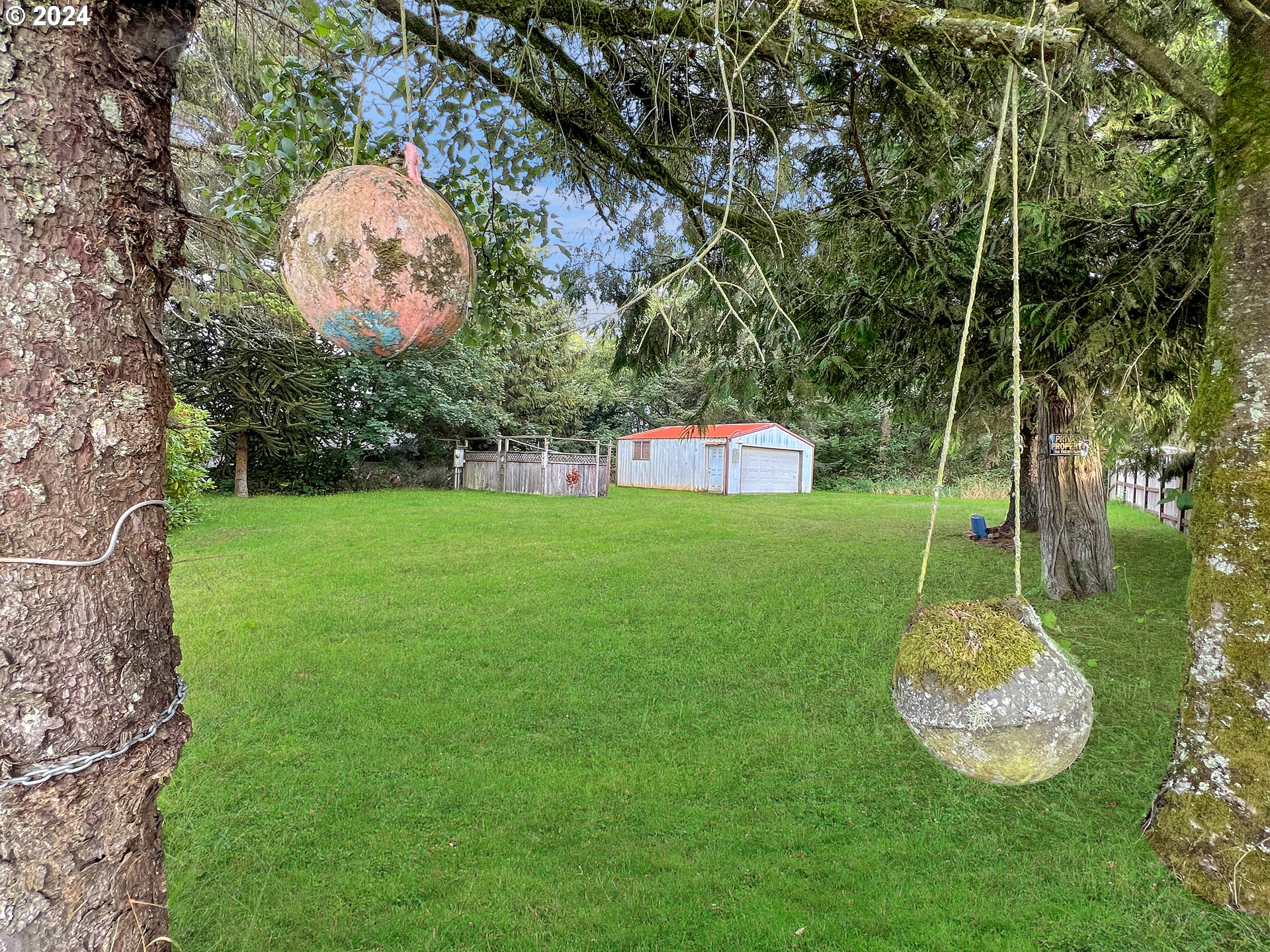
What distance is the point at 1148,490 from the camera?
47.8 feet

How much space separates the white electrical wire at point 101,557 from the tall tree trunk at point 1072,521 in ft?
24.8

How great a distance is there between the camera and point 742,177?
343cm

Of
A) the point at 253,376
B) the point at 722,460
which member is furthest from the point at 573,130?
the point at 722,460

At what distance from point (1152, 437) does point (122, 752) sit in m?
7.15

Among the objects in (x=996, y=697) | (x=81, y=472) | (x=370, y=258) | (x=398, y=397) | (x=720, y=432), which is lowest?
(x=996, y=697)

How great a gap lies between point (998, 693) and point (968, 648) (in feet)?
0.34

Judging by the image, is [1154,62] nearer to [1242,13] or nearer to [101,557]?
[1242,13]

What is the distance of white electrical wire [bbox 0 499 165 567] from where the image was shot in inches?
44.1

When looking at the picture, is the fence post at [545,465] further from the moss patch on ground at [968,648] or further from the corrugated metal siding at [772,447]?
the moss patch on ground at [968,648]

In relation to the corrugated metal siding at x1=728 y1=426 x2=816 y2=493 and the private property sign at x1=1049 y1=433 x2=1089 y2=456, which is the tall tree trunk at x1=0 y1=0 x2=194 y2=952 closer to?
the private property sign at x1=1049 y1=433 x2=1089 y2=456

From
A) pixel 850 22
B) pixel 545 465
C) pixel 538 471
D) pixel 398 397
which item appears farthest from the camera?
pixel 538 471

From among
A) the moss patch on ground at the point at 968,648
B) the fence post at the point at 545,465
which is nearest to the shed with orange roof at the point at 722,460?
the fence post at the point at 545,465

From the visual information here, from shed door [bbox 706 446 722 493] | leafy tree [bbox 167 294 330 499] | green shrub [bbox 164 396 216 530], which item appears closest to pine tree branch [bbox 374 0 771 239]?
green shrub [bbox 164 396 216 530]

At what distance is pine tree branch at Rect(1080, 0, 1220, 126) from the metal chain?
3356mm
